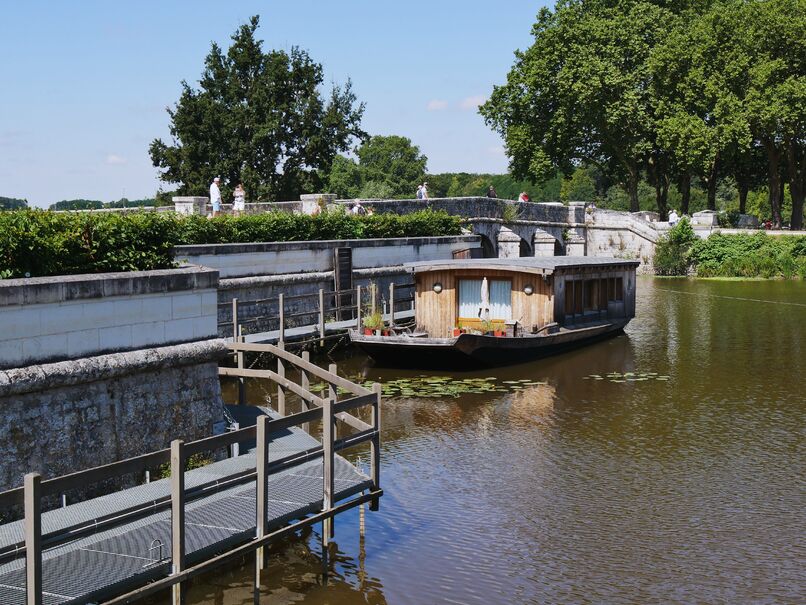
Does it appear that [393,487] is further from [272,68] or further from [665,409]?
[272,68]

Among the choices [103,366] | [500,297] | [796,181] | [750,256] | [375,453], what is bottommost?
[375,453]

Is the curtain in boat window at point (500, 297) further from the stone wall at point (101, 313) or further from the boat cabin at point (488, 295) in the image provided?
the stone wall at point (101, 313)

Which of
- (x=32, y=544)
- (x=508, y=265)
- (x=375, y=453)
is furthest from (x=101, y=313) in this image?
(x=508, y=265)

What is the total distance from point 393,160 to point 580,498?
370 feet

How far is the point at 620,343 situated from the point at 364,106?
3213 cm

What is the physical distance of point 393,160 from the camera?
125438 mm

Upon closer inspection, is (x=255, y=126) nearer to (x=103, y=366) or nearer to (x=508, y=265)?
(x=508, y=265)

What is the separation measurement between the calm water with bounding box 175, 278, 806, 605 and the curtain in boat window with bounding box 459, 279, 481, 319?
2349 millimetres

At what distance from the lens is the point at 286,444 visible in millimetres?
13555

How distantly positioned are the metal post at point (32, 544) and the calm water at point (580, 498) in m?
3.05

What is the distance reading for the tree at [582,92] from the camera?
61134mm

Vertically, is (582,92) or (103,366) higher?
(582,92)

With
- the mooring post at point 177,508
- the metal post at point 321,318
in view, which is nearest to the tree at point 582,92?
the metal post at point 321,318

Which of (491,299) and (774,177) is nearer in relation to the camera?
(491,299)
